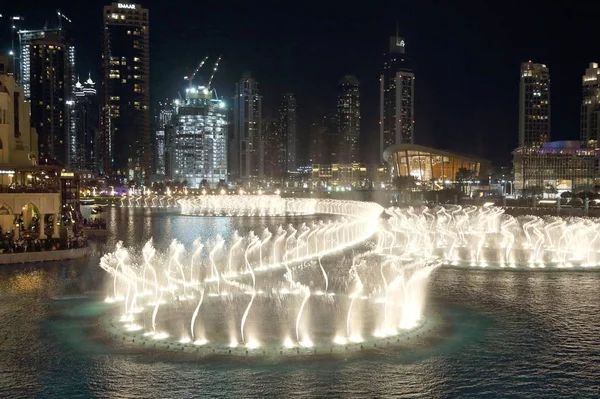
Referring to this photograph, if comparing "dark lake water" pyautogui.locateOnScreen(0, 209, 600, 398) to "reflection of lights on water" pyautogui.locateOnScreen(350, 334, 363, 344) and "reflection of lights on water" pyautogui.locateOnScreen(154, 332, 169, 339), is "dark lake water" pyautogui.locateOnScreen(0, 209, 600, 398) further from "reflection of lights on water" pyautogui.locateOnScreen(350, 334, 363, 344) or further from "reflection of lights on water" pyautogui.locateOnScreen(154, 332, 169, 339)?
"reflection of lights on water" pyautogui.locateOnScreen(154, 332, 169, 339)

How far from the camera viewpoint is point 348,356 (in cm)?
1805

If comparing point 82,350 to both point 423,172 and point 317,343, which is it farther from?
point 423,172

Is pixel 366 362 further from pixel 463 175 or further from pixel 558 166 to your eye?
pixel 558 166

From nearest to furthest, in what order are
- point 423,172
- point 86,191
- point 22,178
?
point 22,178 → point 86,191 → point 423,172

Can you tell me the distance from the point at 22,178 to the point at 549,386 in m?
44.7

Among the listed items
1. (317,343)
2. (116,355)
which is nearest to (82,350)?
(116,355)

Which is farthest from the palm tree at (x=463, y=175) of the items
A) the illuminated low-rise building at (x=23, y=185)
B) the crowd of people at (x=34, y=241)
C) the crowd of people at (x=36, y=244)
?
the crowd of people at (x=36, y=244)

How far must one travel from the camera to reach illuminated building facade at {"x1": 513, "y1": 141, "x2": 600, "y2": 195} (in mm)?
150000

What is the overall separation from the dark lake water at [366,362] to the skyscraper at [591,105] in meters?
170

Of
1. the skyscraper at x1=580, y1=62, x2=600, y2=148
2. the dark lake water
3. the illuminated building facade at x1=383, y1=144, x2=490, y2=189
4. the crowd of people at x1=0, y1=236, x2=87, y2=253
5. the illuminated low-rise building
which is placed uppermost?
the skyscraper at x1=580, y1=62, x2=600, y2=148

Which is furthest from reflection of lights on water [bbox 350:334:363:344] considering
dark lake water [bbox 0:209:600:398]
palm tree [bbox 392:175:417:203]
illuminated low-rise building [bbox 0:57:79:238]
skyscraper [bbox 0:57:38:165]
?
palm tree [bbox 392:175:417:203]

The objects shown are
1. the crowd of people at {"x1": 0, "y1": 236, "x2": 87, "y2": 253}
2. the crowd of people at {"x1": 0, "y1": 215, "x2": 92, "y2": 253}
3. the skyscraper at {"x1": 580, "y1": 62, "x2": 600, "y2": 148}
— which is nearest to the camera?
the crowd of people at {"x1": 0, "y1": 236, "x2": 87, "y2": 253}

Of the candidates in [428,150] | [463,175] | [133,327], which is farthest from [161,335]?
[428,150]

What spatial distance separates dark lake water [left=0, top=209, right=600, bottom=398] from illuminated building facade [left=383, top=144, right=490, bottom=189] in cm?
13582
